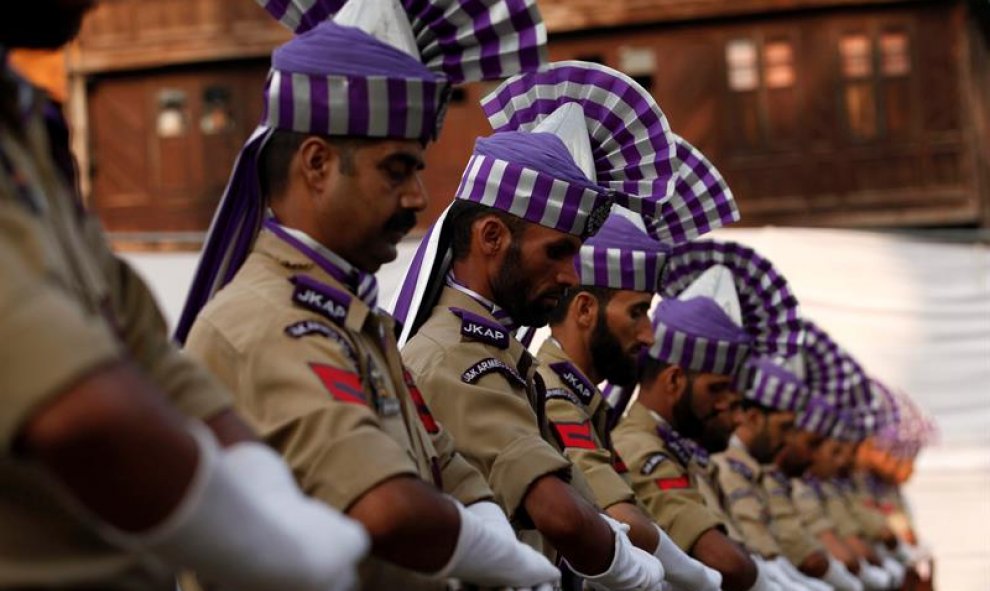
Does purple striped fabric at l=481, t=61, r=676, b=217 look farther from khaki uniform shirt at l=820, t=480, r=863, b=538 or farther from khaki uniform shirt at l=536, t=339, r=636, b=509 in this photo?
khaki uniform shirt at l=820, t=480, r=863, b=538

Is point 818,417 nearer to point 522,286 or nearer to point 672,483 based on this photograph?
point 672,483

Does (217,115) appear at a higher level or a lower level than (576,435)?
lower

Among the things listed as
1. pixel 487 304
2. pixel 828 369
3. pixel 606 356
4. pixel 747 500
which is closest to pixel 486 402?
pixel 487 304

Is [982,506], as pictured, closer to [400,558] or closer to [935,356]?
[935,356]

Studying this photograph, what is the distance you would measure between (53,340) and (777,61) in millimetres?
23697

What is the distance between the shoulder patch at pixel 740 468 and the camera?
10.5m

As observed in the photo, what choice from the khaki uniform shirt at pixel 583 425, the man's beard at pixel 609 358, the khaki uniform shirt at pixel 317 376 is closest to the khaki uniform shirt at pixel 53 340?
the khaki uniform shirt at pixel 317 376

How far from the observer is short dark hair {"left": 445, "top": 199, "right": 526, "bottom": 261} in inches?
222

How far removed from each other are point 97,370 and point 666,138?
4.37m

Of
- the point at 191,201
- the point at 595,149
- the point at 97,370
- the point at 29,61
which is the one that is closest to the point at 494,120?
the point at 595,149

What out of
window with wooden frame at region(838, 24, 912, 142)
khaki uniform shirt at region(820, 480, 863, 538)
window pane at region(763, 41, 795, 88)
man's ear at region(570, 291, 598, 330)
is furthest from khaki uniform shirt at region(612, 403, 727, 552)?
window pane at region(763, 41, 795, 88)

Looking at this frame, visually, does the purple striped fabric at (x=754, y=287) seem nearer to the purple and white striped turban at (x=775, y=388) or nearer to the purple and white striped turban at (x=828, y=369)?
the purple and white striped turban at (x=775, y=388)

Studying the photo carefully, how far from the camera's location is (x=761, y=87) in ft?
83.7

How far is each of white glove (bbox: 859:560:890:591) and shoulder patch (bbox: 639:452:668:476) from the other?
620 cm
